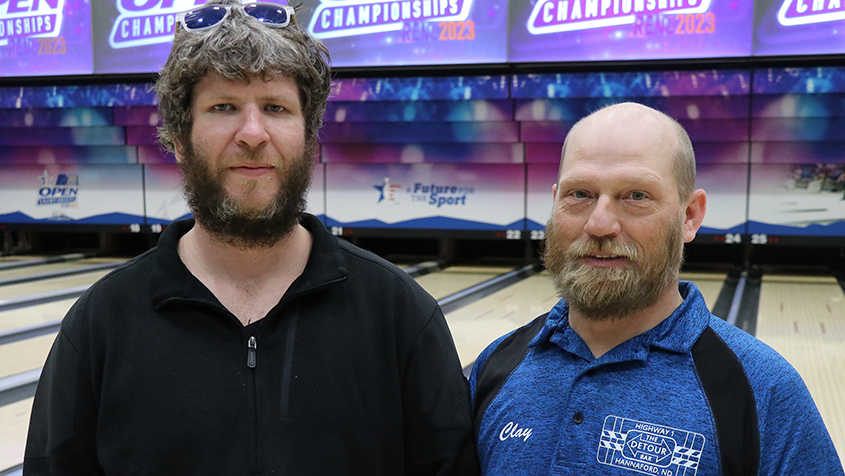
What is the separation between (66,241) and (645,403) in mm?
7605

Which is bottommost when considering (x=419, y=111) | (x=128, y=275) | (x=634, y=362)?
(x=634, y=362)

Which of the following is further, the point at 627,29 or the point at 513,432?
the point at 627,29

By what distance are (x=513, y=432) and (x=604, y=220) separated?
34 centimetres

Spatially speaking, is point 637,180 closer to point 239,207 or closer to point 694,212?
point 694,212

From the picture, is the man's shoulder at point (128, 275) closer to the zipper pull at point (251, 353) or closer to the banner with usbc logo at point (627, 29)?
the zipper pull at point (251, 353)

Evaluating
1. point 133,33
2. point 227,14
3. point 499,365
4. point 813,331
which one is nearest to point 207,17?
point 227,14

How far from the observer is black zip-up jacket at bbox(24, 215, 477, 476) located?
103 centimetres

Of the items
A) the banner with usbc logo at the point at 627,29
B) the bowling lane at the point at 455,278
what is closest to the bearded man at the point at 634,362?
the bowling lane at the point at 455,278

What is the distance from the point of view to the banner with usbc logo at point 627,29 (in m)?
5.10

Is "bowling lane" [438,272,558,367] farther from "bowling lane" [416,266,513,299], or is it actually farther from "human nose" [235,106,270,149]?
"human nose" [235,106,270,149]

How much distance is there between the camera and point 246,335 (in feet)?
3.51

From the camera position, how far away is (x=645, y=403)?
103 centimetres

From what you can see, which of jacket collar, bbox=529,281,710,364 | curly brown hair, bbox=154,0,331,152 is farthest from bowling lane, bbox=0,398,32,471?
jacket collar, bbox=529,281,710,364

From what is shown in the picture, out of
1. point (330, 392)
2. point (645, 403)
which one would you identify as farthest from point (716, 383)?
point (330, 392)
